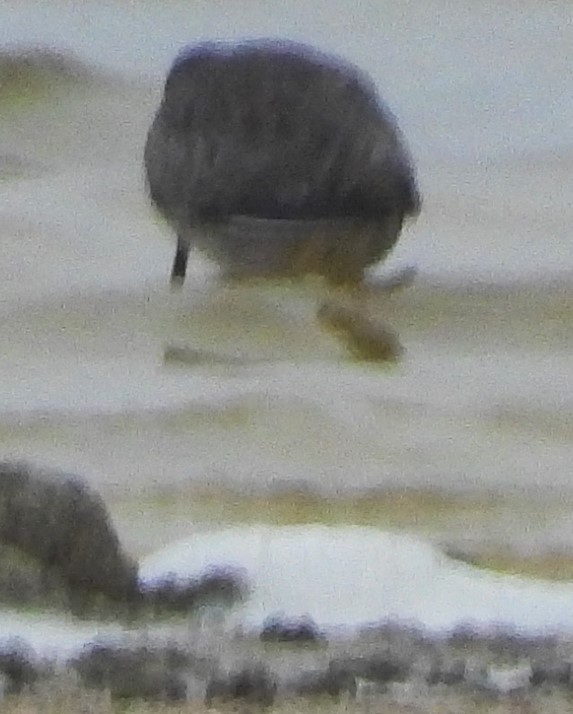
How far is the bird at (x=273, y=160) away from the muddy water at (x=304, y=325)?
2 cm

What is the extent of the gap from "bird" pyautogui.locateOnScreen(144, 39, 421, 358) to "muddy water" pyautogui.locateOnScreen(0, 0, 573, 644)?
0.07 ft

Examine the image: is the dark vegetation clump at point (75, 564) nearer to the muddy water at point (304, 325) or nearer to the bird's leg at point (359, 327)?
the muddy water at point (304, 325)

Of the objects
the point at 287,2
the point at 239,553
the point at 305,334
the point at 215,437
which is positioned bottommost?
the point at 239,553

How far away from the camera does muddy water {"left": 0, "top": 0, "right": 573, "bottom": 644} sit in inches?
42.7

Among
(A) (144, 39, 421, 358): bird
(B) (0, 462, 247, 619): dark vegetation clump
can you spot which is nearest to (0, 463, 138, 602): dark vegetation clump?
(B) (0, 462, 247, 619): dark vegetation clump

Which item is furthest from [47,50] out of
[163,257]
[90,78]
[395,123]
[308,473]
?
[308,473]

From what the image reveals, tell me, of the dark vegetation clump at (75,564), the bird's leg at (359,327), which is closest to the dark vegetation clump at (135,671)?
the dark vegetation clump at (75,564)

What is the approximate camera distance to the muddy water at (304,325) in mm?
1085

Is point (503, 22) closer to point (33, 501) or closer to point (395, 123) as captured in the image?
point (395, 123)

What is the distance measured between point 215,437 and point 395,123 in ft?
1.17

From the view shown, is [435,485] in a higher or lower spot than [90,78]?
lower

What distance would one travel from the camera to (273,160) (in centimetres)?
109

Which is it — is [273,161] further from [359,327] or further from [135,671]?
[135,671]

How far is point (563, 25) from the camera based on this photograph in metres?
1.08
